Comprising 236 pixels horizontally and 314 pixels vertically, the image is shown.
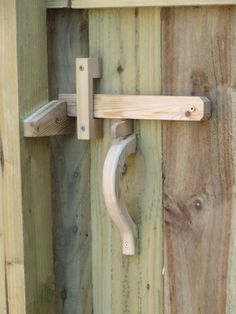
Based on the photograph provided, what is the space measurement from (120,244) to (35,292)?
166 millimetres

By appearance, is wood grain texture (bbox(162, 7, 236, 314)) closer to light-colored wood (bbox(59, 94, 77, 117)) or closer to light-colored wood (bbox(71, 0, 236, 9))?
light-colored wood (bbox(71, 0, 236, 9))

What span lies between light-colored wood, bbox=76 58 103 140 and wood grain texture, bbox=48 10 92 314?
6 centimetres

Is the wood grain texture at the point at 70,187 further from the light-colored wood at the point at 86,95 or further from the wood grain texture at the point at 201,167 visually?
the wood grain texture at the point at 201,167

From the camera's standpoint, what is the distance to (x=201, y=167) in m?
1.11

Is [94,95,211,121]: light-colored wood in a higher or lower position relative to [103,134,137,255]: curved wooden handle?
higher

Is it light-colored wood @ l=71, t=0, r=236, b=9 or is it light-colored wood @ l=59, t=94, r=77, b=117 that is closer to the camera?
light-colored wood @ l=71, t=0, r=236, b=9

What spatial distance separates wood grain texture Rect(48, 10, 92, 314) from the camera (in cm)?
120

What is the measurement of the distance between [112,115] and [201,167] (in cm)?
17

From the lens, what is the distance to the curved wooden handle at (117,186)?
3.62 ft

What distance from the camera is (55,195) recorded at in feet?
4.11

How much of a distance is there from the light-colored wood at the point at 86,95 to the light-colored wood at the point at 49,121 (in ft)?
0.14

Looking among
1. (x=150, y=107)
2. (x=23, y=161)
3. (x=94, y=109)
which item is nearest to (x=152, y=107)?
(x=150, y=107)

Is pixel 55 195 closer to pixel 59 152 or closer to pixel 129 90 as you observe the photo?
pixel 59 152

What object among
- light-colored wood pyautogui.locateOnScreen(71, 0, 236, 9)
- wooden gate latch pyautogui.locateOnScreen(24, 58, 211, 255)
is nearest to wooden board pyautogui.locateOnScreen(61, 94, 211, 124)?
wooden gate latch pyautogui.locateOnScreen(24, 58, 211, 255)
